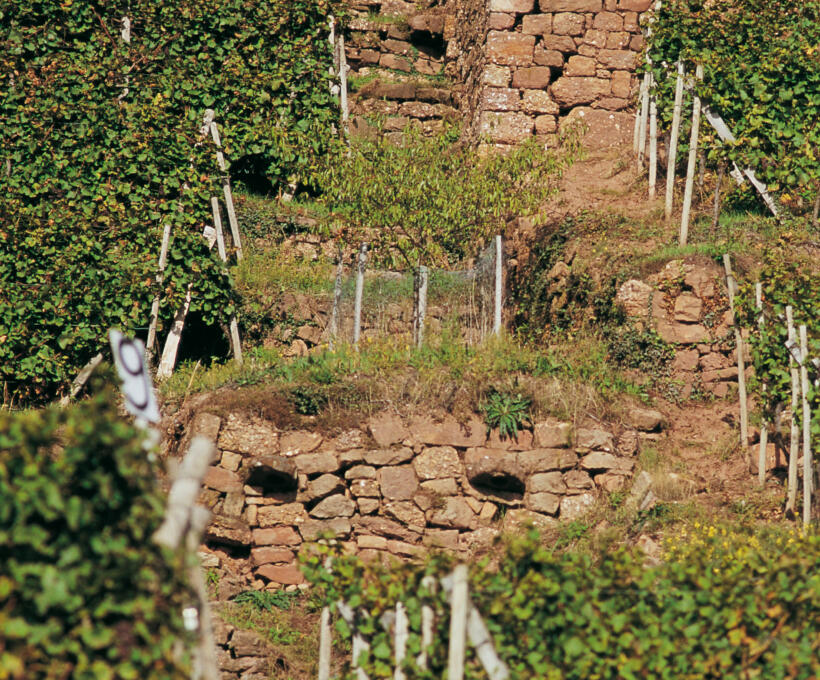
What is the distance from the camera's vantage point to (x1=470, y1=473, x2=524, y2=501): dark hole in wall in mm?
9742

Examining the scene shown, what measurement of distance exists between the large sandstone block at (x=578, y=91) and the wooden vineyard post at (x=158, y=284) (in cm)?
489

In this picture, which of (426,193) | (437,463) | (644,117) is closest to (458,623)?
(437,463)

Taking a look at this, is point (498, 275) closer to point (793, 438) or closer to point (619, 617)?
point (793, 438)

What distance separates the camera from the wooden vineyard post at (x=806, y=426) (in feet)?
29.0

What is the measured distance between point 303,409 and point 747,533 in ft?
11.6

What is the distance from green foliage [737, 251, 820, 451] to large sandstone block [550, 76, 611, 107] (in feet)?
14.6

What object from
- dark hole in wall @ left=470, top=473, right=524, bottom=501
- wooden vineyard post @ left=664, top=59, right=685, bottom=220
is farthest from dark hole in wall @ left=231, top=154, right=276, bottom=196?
dark hole in wall @ left=470, top=473, right=524, bottom=501

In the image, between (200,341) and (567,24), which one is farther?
(567,24)

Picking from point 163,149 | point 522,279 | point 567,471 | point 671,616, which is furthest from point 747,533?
point 163,149

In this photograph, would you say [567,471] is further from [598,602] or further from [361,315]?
[598,602]

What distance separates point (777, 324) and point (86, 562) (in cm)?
660

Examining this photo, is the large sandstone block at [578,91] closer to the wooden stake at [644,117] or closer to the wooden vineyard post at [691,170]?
the wooden stake at [644,117]

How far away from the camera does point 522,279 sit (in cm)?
1205

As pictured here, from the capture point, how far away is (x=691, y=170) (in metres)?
11.4
